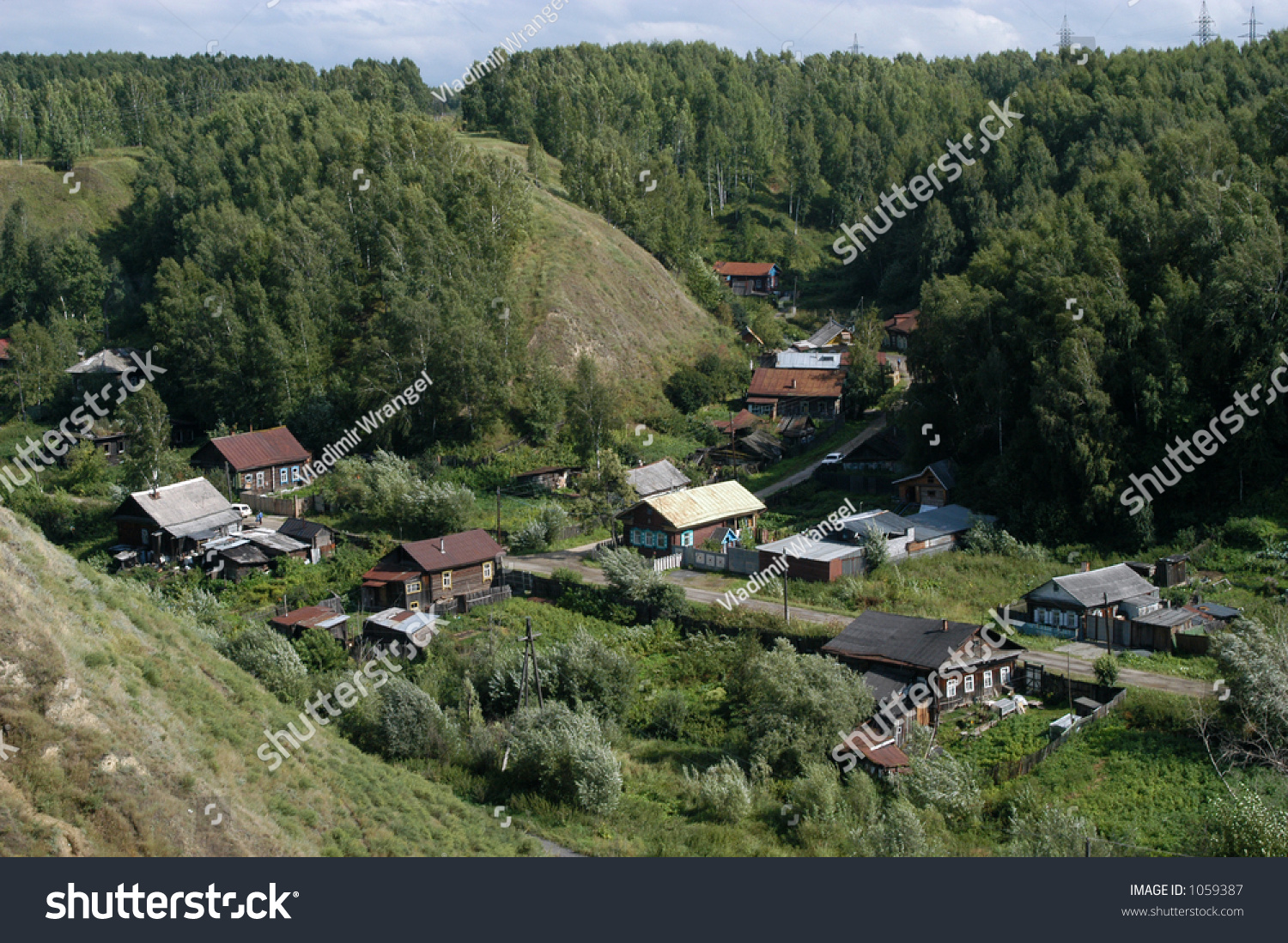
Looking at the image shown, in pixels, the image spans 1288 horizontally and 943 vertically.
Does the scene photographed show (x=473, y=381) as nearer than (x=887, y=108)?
Yes

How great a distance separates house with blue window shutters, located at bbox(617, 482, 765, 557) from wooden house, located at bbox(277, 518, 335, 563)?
34.3 feet

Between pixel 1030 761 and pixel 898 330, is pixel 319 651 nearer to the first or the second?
pixel 1030 761

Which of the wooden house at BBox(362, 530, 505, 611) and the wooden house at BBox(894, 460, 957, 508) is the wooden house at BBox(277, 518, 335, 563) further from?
the wooden house at BBox(894, 460, 957, 508)

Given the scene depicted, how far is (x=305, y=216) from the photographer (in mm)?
58406

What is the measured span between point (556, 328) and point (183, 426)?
19787 millimetres

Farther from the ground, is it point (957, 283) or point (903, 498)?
point (957, 283)

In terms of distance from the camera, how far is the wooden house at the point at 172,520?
122ft

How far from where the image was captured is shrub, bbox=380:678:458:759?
22078 millimetres

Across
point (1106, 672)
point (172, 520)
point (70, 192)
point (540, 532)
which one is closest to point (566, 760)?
point (1106, 672)

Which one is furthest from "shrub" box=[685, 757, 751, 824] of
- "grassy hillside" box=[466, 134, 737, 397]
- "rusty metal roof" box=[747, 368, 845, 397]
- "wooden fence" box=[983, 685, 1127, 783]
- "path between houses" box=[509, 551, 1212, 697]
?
"rusty metal roof" box=[747, 368, 845, 397]

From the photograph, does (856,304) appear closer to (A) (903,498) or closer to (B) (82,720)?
(A) (903,498)

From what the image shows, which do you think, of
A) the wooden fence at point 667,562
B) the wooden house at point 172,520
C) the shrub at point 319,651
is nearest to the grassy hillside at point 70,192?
the wooden house at point 172,520

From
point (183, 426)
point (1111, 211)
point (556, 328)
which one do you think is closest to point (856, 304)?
point (556, 328)

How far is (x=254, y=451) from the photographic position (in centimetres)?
4578
